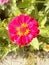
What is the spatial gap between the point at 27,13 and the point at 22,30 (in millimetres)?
189

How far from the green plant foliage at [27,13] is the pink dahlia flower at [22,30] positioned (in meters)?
0.07

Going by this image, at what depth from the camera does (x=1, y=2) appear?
162 cm

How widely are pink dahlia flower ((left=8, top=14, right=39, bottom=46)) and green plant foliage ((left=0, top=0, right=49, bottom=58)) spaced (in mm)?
70

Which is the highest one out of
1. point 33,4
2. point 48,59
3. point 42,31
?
point 33,4

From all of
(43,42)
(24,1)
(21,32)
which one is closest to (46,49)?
(43,42)

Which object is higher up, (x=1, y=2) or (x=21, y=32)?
(x=1, y=2)

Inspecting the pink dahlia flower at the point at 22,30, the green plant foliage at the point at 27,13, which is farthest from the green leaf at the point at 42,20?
the pink dahlia flower at the point at 22,30

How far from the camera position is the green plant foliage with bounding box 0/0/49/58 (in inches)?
61.5

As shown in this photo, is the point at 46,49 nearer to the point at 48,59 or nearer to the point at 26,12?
the point at 48,59

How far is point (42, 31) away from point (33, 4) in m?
0.20

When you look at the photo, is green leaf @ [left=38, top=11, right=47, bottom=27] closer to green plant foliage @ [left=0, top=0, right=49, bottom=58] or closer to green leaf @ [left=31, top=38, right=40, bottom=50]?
green plant foliage @ [left=0, top=0, right=49, bottom=58]

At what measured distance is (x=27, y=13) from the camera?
5.32 feet

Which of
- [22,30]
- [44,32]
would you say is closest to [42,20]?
[44,32]

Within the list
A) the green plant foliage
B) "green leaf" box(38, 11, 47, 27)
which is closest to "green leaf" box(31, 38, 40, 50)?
the green plant foliage
